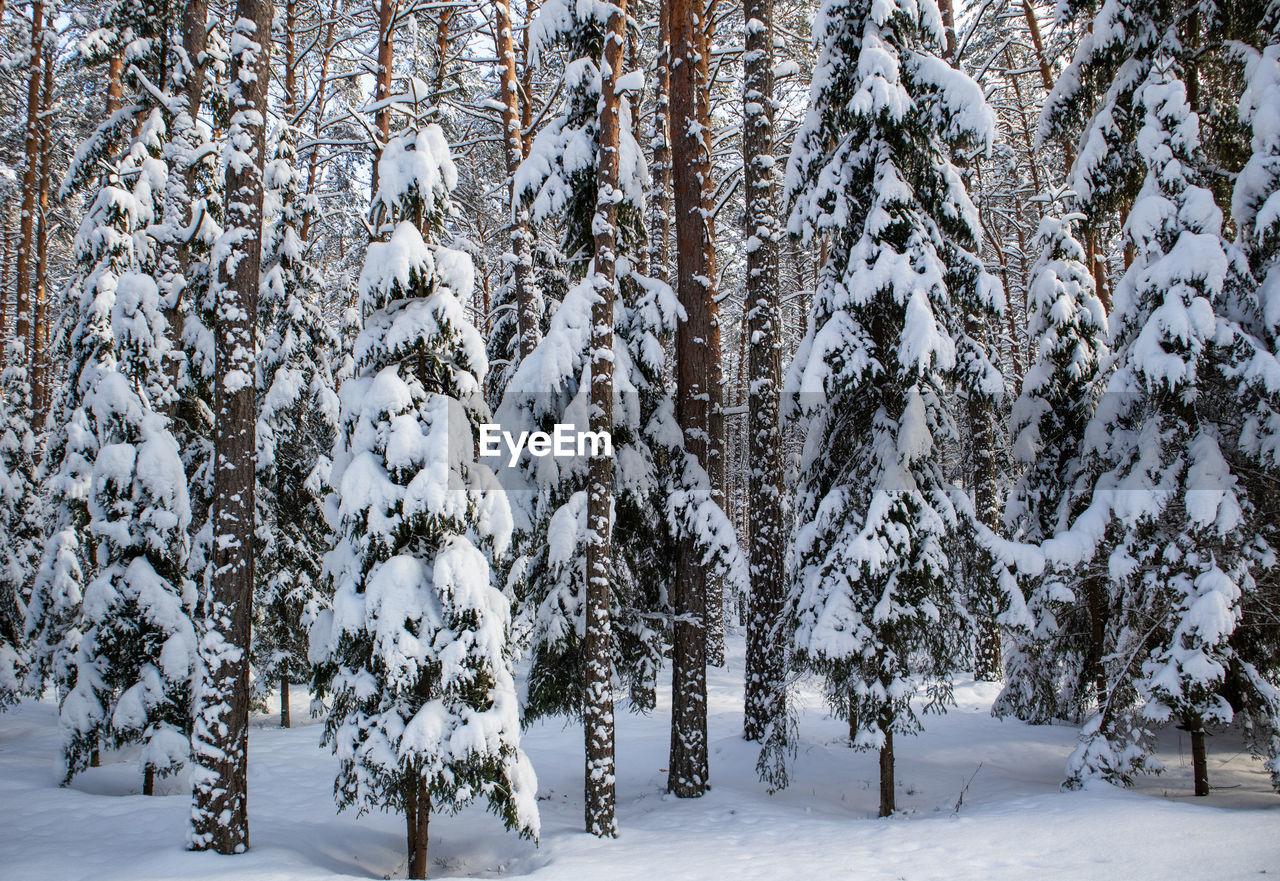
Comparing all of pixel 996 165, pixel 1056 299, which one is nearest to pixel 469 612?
pixel 1056 299

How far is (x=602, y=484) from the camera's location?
330 inches

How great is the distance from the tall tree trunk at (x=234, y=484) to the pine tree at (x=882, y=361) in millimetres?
6066

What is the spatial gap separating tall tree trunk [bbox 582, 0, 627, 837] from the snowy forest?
49mm

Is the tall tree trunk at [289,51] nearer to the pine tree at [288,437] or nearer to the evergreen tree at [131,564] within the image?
the pine tree at [288,437]

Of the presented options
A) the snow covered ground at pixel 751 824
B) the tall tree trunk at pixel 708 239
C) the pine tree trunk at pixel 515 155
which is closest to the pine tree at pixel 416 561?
the snow covered ground at pixel 751 824

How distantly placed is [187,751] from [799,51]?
18448mm

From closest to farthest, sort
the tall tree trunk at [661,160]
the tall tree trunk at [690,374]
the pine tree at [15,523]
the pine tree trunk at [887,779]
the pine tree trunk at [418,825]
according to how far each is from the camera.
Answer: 1. the pine tree trunk at [418,825]
2. the pine tree trunk at [887,779]
3. the tall tree trunk at [690,374]
4. the tall tree trunk at [661,160]
5. the pine tree at [15,523]

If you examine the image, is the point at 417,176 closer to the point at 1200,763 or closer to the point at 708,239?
the point at 708,239

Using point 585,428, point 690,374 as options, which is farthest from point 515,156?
point 585,428

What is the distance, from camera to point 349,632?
22.6 feet

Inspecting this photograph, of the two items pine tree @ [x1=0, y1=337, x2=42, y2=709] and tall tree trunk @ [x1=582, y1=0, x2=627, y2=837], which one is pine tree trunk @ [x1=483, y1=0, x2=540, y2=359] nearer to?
tall tree trunk @ [x1=582, y1=0, x2=627, y2=837]

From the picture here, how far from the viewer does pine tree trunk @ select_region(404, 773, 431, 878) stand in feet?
22.9

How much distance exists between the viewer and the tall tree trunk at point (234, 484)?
714 cm

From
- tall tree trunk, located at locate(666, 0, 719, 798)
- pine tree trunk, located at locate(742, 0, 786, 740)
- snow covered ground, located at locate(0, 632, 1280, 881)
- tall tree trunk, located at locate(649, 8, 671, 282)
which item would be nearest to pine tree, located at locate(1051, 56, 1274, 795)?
snow covered ground, located at locate(0, 632, 1280, 881)
